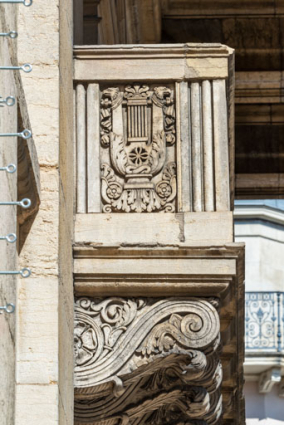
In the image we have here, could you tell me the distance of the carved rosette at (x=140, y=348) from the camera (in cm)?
768

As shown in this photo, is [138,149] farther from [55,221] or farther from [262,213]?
[262,213]

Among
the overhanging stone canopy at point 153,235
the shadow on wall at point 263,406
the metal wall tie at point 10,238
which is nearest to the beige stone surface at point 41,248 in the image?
the overhanging stone canopy at point 153,235

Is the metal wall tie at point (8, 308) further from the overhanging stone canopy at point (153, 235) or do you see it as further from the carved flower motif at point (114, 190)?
the carved flower motif at point (114, 190)

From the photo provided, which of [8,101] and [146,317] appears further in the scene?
[146,317]

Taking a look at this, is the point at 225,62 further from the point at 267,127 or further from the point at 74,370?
the point at 267,127

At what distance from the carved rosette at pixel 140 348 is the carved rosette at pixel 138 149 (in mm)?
512

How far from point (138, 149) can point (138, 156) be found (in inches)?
1.7

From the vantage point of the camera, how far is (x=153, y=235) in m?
7.84

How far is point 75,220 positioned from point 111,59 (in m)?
0.94

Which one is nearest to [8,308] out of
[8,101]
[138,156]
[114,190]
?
[8,101]

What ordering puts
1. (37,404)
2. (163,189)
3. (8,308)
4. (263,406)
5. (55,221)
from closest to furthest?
(8,308)
(37,404)
(55,221)
(163,189)
(263,406)

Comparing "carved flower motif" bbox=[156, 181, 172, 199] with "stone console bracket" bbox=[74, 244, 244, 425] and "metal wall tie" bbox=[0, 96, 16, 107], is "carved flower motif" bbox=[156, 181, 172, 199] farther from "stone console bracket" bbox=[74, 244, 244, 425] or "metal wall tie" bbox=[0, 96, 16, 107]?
"metal wall tie" bbox=[0, 96, 16, 107]

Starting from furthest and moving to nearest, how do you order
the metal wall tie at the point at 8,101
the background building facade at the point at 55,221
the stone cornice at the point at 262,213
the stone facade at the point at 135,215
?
1. the stone cornice at the point at 262,213
2. the stone facade at the point at 135,215
3. the background building facade at the point at 55,221
4. the metal wall tie at the point at 8,101

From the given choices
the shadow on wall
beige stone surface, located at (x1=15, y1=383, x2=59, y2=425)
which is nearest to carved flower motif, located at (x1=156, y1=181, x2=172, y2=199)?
beige stone surface, located at (x1=15, y1=383, x2=59, y2=425)
